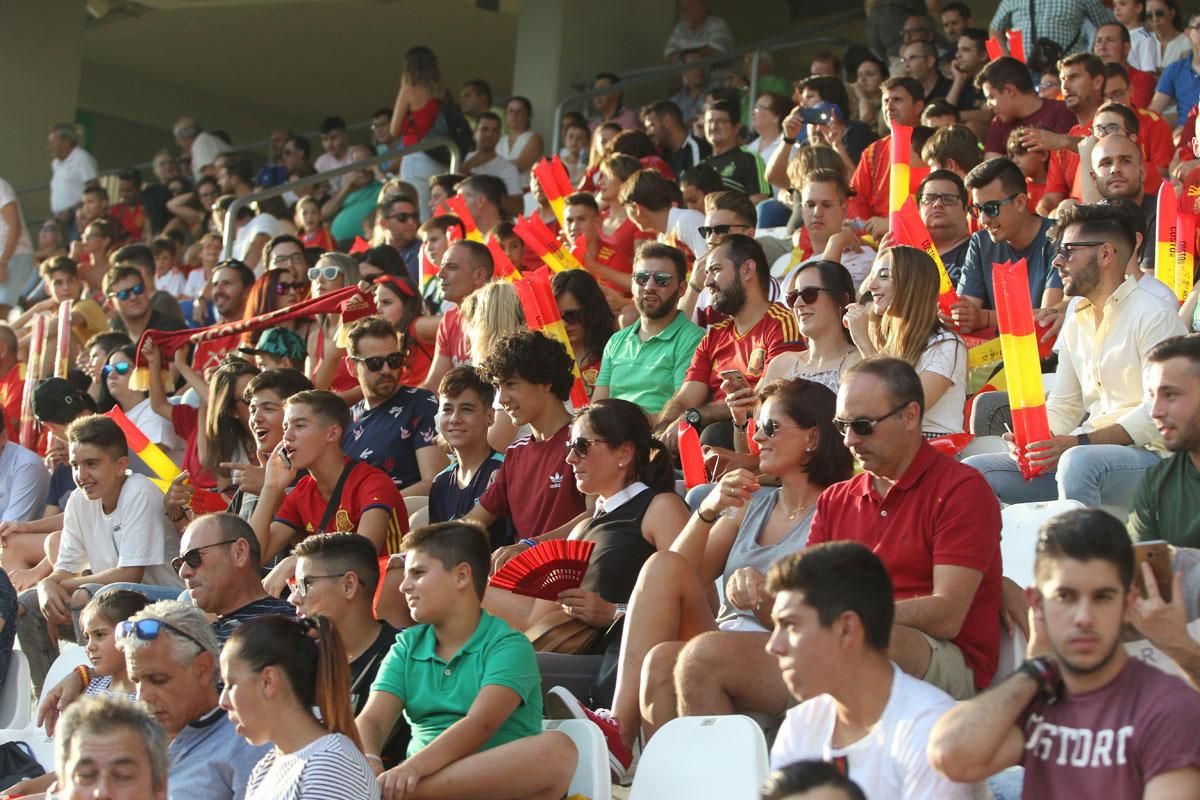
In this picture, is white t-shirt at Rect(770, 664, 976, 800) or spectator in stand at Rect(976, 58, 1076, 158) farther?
spectator in stand at Rect(976, 58, 1076, 158)

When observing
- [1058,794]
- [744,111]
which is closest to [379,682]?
[1058,794]

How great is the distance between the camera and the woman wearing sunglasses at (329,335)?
7902mm

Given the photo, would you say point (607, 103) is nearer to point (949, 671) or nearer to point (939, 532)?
point (939, 532)

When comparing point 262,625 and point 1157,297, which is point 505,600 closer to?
point 262,625

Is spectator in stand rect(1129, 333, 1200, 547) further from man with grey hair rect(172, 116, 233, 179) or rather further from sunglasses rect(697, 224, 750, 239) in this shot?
man with grey hair rect(172, 116, 233, 179)

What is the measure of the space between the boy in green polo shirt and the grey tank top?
581mm

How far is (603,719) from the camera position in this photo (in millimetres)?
4223

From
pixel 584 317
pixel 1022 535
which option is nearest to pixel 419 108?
pixel 584 317

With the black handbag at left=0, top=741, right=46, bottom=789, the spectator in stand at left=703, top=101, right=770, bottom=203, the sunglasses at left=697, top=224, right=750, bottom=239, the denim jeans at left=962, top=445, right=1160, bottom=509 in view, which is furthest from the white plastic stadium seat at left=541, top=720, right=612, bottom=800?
the spectator in stand at left=703, top=101, right=770, bottom=203

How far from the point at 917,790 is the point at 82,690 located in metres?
3.09

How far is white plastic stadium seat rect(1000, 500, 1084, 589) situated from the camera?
14.2 feet

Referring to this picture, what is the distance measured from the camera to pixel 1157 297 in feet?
16.7

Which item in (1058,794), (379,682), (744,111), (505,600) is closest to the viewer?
(1058,794)

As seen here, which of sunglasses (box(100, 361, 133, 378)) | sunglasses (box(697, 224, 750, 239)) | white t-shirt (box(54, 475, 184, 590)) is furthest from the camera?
sunglasses (box(100, 361, 133, 378))
